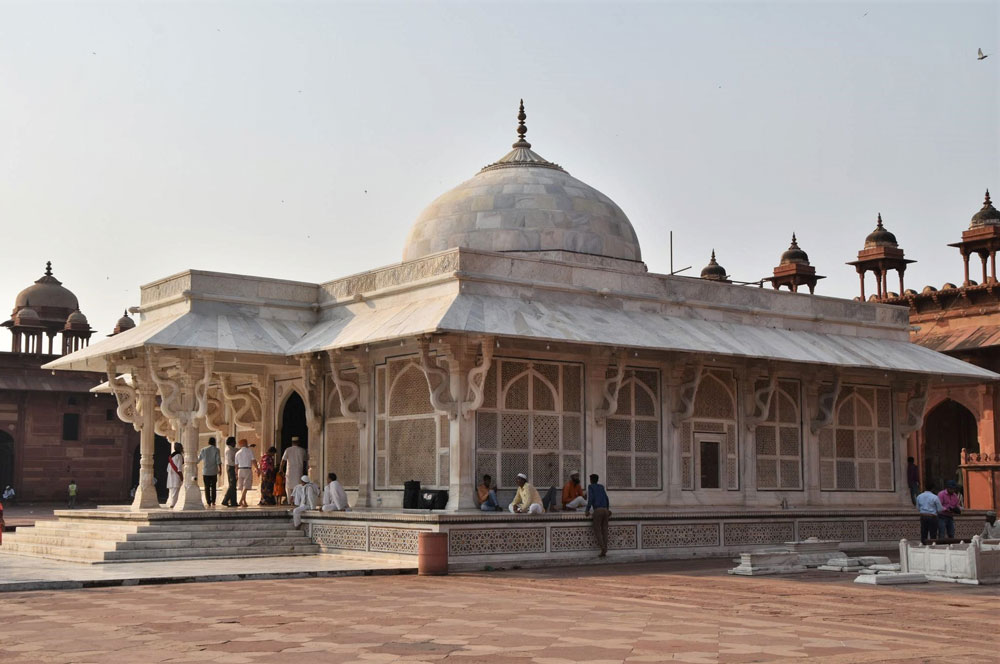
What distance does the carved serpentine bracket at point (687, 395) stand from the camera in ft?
63.7

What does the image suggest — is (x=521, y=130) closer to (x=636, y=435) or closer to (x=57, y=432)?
(x=636, y=435)

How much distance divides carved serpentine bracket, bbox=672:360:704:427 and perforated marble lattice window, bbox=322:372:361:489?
16.9ft

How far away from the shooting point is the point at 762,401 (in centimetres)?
2061

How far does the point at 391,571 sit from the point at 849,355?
9496mm

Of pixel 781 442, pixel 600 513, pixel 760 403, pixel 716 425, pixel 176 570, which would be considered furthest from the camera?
pixel 781 442

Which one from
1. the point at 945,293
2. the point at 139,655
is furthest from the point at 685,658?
the point at 945,293

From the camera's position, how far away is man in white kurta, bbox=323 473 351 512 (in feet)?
60.5

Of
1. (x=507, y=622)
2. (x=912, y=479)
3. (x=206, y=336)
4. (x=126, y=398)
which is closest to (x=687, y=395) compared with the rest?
(x=912, y=479)

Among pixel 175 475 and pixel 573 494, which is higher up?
pixel 175 475

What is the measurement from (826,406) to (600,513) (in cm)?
620

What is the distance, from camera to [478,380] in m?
17.1

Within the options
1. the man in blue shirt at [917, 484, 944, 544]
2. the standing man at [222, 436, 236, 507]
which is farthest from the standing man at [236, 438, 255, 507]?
the man in blue shirt at [917, 484, 944, 544]

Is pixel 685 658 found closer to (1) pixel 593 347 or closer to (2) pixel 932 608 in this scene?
(2) pixel 932 608

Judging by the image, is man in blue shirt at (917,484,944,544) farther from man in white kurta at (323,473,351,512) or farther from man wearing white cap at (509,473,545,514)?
man in white kurta at (323,473,351,512)
